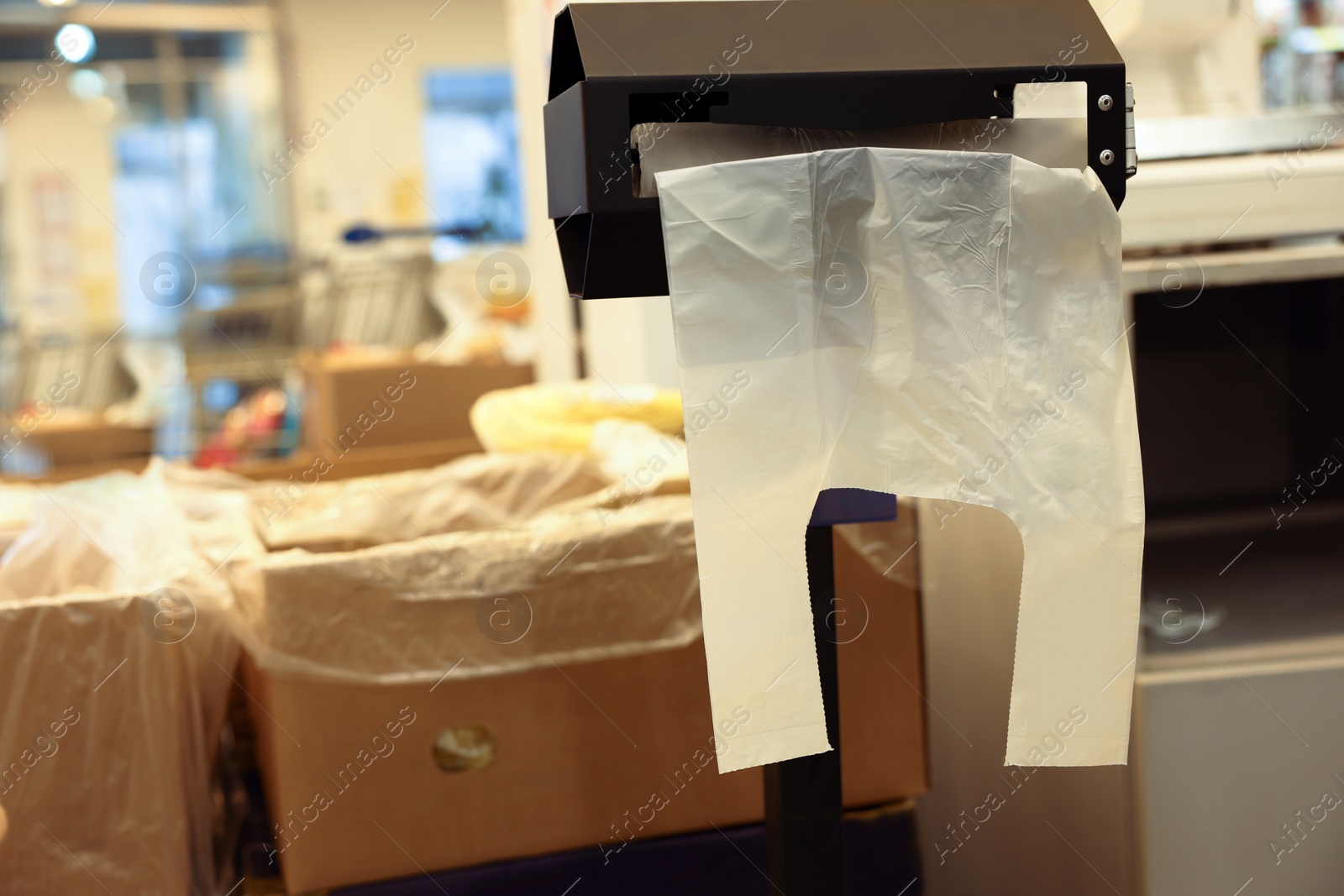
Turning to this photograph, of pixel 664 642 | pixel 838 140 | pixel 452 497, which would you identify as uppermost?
pixel 838 140

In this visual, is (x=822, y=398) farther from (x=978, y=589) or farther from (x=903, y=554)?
(x=978, y=589)

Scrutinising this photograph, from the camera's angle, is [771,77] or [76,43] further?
[76,43]

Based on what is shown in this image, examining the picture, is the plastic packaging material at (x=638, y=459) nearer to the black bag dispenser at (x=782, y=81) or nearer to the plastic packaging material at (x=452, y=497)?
the plastic packaging material at (x=452, y=497)

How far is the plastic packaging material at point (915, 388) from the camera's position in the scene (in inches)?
31.9

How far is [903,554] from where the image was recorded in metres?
1.37

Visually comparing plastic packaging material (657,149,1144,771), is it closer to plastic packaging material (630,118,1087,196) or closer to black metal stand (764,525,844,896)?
plastic packaging material (630,118,1087,196)

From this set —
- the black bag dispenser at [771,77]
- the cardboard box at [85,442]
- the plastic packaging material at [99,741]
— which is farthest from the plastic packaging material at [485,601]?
the cardboard box at [85,442]

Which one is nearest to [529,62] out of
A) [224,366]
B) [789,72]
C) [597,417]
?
[597,417]

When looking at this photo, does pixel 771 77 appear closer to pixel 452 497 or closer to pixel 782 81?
pixel 782 81

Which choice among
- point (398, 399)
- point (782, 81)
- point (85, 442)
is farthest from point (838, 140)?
point (85, 442)

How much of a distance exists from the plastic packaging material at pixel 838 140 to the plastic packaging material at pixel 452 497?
2.80 ft

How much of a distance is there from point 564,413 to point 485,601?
88cm

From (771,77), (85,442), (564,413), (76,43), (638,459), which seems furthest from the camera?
(76,43)

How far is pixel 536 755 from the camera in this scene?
1281mm
